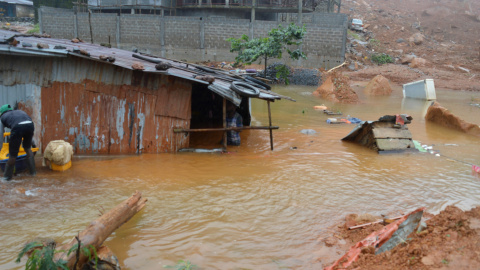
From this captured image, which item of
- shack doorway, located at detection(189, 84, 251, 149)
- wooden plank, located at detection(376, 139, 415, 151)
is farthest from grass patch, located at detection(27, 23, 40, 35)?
wooden plank, located at detection(376, 139, 415, 151)

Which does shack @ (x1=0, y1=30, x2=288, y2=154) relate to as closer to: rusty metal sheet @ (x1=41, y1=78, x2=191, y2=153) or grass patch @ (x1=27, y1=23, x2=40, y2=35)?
rusty metal sheet @ (x1=41, y1=78, x2=191, y2=153)

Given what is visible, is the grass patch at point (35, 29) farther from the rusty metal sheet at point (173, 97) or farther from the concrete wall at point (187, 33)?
the rusty metal sheet at point (173, 97)

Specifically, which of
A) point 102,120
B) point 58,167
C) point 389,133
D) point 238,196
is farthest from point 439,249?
point 102,120

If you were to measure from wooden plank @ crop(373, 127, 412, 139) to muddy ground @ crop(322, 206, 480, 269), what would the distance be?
5218mm

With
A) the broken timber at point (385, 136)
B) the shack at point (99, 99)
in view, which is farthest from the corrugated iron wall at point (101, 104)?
the broken timber at point (385, 136)

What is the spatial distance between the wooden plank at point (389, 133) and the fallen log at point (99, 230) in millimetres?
7014

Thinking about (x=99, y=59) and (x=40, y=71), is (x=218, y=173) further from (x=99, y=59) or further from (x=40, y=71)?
(x=40, y=71)

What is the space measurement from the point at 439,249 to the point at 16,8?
43.4m

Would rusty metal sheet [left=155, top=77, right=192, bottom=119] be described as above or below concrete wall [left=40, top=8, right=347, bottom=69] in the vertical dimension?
below

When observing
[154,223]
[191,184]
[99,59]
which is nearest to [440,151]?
[191,184]

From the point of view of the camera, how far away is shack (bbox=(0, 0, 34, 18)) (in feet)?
121

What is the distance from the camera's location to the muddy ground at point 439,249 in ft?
13.1

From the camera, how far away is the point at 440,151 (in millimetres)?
10602

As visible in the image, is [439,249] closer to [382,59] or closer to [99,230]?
[99,230]
